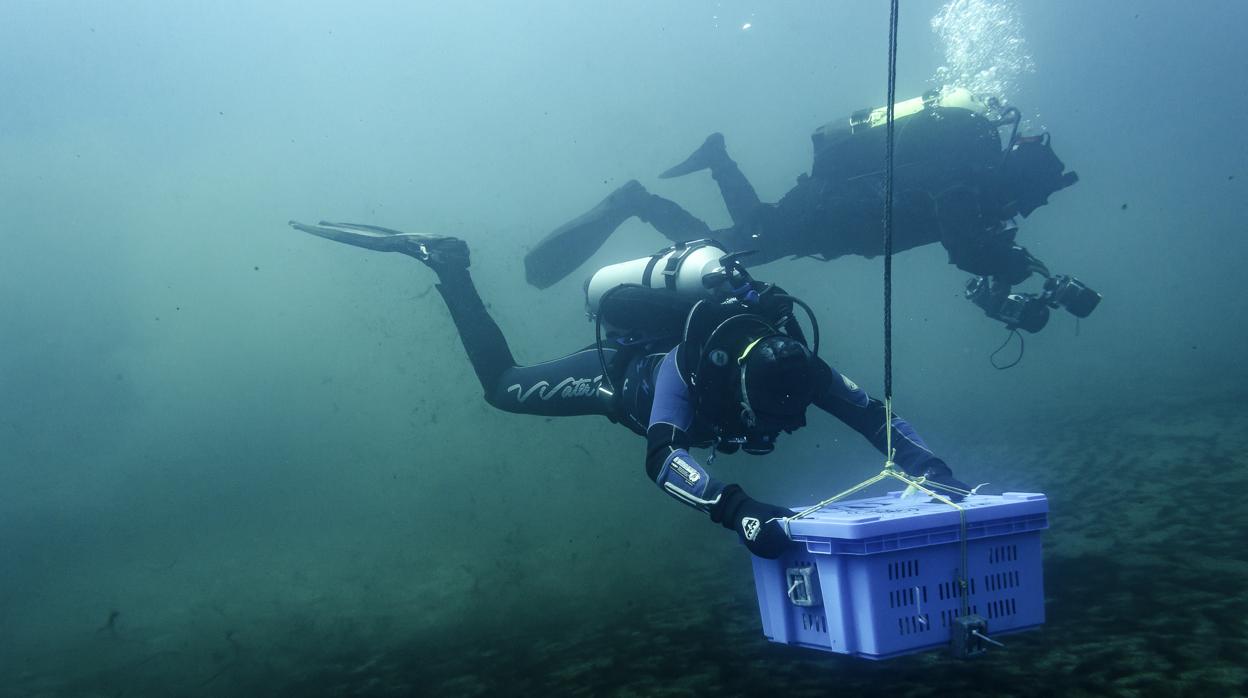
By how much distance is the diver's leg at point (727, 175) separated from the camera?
9820 millimetres

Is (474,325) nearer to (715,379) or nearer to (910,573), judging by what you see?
(715,379)

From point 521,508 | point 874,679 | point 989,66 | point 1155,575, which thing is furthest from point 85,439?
point 989,66

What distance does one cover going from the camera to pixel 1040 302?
25.5 ft

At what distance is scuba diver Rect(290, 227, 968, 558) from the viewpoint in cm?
378

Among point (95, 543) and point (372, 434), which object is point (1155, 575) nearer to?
point (95, 543)

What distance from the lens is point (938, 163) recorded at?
8.03 metres

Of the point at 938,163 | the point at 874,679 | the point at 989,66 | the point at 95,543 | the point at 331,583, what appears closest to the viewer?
the point at 874,679

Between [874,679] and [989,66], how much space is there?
30295 mm

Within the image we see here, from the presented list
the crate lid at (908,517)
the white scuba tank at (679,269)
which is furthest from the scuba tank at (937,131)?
the crate lid at (908,517)

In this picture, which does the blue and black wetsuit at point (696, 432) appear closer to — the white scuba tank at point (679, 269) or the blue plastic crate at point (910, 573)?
the white scuba tank at point (679, 269)

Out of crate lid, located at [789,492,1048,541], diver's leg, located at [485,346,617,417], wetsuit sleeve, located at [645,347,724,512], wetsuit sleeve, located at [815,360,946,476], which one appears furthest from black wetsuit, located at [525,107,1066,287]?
crate lid, located at [789,492,1048,541]

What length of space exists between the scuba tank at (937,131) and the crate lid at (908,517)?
615 centimetres

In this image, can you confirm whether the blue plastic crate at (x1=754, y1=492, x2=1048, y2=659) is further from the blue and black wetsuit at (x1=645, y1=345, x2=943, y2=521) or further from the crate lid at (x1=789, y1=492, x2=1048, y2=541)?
the blue and black wetsuit at (x1=645, y1=345, x2=943, y2=521)

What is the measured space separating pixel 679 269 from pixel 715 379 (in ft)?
3.97
